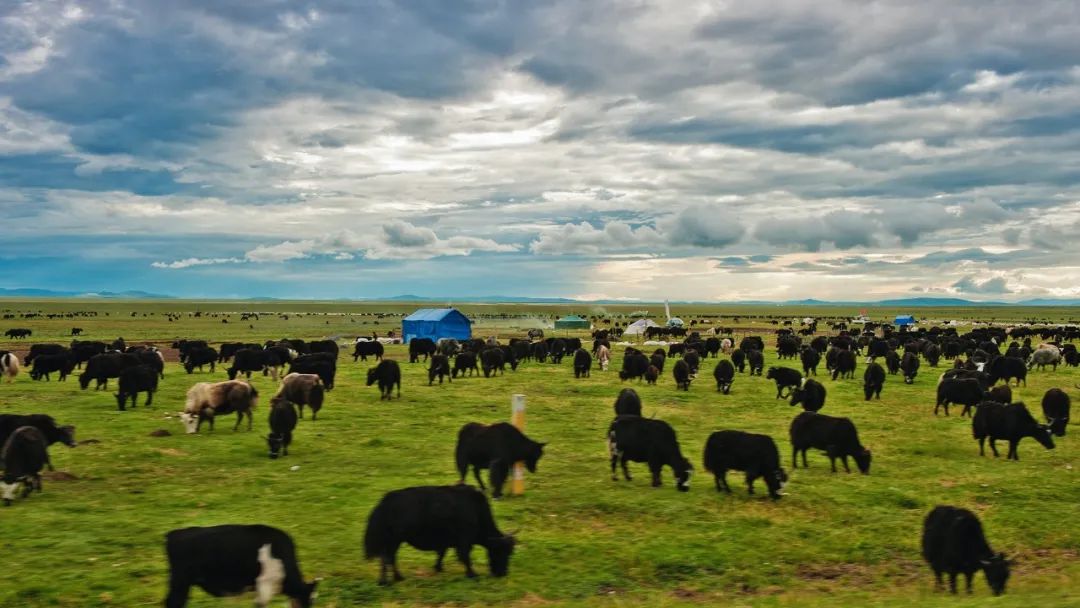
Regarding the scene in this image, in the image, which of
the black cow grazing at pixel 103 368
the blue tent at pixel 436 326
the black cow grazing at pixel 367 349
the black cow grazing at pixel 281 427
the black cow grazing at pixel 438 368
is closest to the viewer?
the black cow grazing at pixel 281 427

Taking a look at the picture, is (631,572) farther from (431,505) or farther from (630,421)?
(630,421)

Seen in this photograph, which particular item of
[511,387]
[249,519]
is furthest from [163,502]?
[511,387]

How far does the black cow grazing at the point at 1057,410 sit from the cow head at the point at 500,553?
18.9 metres

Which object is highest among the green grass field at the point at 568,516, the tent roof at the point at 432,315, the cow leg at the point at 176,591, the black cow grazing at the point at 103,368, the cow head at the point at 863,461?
the tent roof at the point at 432,315

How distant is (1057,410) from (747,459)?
13.6 m

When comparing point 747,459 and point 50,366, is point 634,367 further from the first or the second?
point 50,366

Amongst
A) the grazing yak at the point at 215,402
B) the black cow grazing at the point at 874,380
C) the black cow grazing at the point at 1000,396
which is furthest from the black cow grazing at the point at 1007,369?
the grazing yak at the point at 215,402

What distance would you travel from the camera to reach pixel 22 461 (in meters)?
14.5

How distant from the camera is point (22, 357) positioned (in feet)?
172

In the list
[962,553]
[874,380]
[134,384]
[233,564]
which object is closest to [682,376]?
[874,380]

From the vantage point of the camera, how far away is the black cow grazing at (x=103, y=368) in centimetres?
3203

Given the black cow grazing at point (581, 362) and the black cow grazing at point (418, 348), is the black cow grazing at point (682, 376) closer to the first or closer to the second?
the black cow grazing at point (581, 362)

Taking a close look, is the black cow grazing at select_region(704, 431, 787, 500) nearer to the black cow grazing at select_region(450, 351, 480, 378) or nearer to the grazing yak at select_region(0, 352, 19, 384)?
the black cow grazing at select_region(450, 351, 480, 378)

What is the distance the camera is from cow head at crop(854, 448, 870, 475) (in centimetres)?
1777
